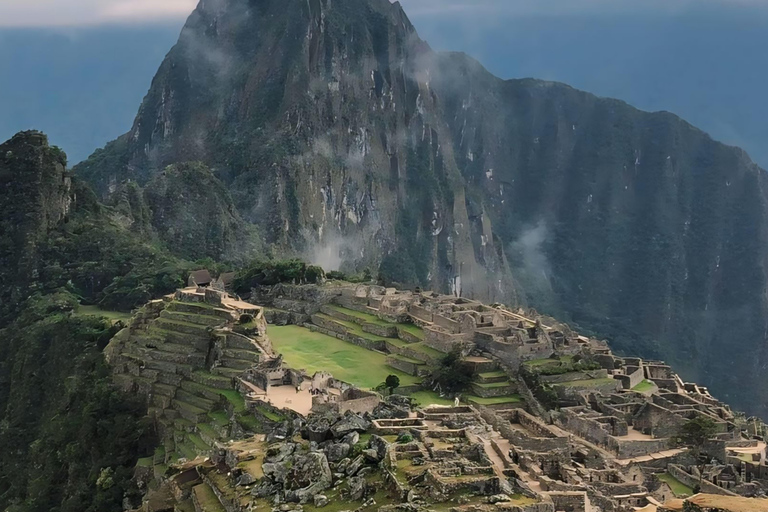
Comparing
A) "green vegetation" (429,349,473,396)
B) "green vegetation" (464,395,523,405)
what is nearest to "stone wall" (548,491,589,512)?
"green vegetation" (464,395,523,405)

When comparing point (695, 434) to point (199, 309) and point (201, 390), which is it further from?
point (199, 309)

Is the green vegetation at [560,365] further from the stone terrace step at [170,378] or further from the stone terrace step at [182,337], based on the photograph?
the stone terrace step at [170,378]

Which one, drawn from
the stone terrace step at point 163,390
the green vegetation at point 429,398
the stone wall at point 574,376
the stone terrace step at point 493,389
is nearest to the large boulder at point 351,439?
the green vegetation at point 429,398

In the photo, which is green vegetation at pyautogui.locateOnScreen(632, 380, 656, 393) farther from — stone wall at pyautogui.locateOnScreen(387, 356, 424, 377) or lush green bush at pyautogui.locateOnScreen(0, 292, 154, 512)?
lush green bush at pyautogui.locateOnScreen(0, 292, 154, 512)

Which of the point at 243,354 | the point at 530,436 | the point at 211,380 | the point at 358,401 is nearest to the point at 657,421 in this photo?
the point at 530,436

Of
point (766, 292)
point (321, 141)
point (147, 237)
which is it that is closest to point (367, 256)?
point (321, 141)

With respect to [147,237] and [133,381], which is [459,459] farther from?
[147,237]

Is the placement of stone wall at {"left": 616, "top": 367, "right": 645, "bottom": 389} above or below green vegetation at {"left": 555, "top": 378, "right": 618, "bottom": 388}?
above
